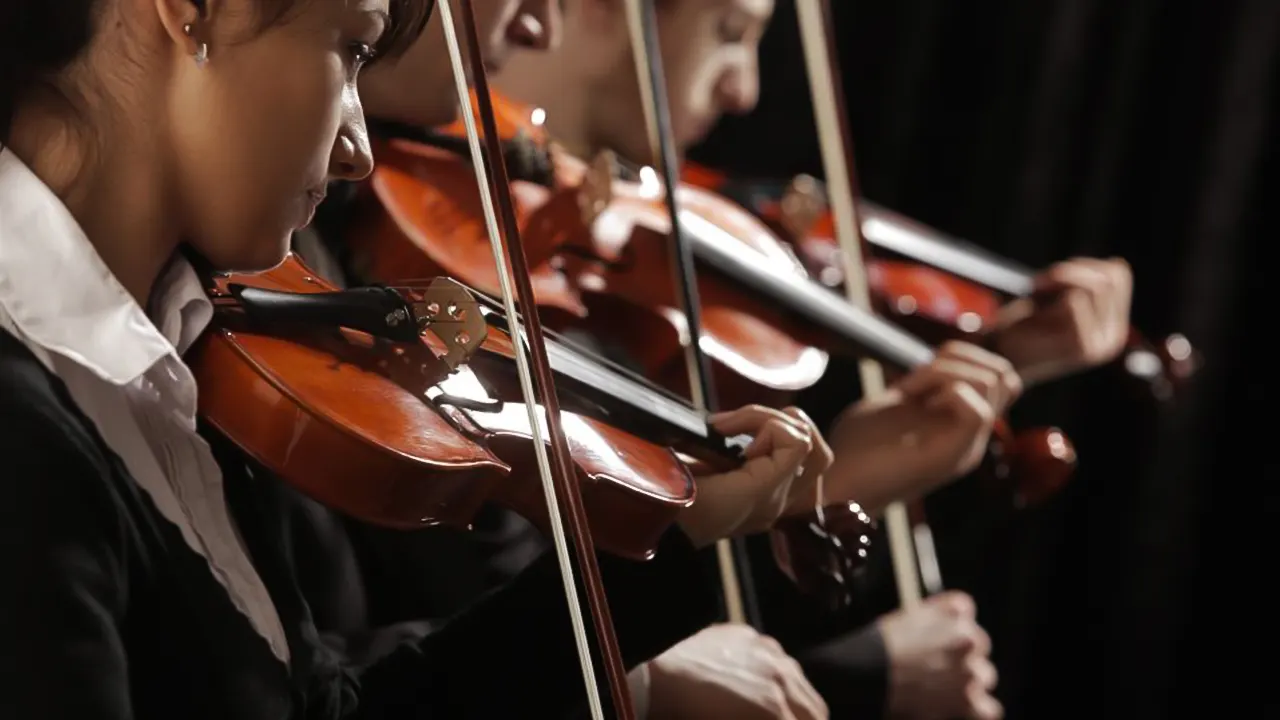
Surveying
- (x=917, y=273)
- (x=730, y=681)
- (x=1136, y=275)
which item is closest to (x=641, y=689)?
(x=730, y=681)

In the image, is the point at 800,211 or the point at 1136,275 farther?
the point at 1136,275

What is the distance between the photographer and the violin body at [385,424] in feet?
1.35

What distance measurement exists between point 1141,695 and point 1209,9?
708mm

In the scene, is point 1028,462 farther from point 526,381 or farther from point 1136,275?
point 1136,275

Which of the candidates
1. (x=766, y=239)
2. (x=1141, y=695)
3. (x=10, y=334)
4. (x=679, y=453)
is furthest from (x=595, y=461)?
(x=1141, y=695)

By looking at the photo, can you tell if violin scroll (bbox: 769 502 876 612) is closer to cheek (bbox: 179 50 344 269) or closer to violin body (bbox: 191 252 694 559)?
violin body (bbox: 191 252 694 559)

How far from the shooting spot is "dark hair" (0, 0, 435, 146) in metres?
0.40

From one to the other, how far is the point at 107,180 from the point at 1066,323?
2.46 ft

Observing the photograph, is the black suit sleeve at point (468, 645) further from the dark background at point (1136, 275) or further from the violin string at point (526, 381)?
the dark background at point (1136, 275)

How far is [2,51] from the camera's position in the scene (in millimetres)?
404

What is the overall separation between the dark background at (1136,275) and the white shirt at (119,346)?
3.72ft

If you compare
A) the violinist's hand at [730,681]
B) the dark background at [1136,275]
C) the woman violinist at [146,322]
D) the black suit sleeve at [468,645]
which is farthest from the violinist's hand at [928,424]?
the dark background at [1136,275]

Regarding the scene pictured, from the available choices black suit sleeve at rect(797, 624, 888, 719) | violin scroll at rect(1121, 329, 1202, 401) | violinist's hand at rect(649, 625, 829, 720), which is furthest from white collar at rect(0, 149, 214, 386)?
violin scroll at rect(1121, 329, 1202, 401)

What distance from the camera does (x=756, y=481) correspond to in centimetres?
51
